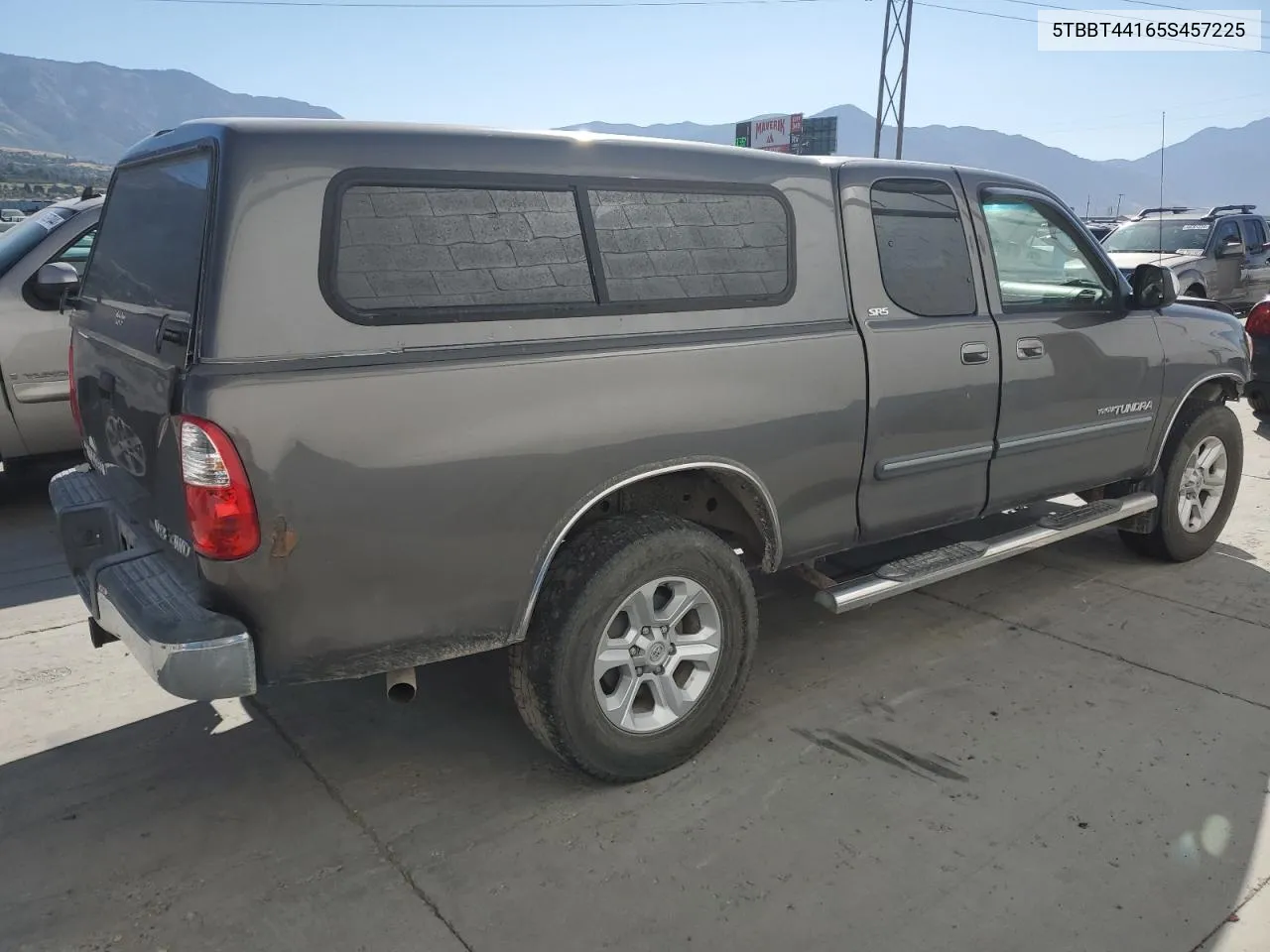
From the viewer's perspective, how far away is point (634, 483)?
308cm

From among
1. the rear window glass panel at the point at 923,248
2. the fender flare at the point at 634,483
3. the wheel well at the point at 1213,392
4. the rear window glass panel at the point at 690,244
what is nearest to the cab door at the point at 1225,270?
the wheel well at the point at 1213,392

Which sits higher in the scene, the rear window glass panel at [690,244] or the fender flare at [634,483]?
the rear window glass panel at [690,244]

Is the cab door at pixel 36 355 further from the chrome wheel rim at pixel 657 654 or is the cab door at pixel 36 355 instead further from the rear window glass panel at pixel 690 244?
the chrome wheel rim at pixel 657 654

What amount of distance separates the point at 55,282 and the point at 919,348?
4250mm

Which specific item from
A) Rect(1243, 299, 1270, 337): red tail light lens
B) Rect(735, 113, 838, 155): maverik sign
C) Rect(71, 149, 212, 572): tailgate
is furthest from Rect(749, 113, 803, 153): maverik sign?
Rect(71, 149, 212, 572): tailgate

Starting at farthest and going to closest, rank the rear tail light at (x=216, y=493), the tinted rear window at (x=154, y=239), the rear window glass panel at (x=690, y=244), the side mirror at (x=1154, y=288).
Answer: the side mirror at (x=1154, y=288) → the rear window glass panel at (x=690, y=244) → the tinted rear window at (x=154, y=239) → the rear tail light at (x=216, y=493)

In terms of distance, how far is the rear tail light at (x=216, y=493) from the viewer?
7.71ft

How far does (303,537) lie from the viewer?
2.44m

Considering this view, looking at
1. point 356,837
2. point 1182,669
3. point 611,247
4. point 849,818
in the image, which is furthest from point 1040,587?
point 356,837

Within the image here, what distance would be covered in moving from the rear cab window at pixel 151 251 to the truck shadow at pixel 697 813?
143cm

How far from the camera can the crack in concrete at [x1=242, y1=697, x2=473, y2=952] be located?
2.55m

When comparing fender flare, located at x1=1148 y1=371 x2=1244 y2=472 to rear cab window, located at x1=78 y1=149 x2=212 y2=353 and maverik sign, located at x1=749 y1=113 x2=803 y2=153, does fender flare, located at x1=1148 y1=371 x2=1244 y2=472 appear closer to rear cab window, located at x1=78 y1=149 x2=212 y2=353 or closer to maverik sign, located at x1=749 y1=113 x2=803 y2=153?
rear cab window, located at x1=78 y1=149 x2=212 y2=353

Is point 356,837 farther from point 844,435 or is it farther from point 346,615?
point 844,435

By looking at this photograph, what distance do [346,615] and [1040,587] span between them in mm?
3683
